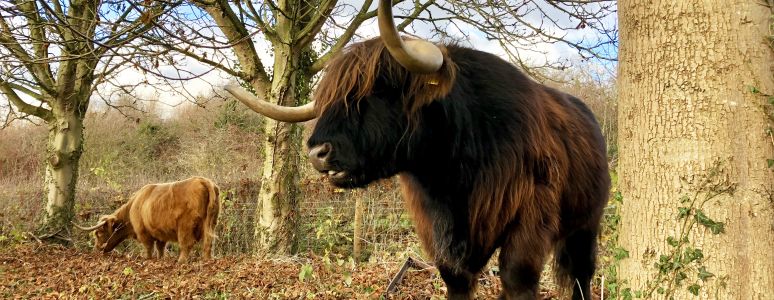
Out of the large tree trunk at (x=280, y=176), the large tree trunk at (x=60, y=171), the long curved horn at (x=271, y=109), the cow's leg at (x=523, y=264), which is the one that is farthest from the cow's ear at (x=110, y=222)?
the cow's leg at (x=523, y=264)

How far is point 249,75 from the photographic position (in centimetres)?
848

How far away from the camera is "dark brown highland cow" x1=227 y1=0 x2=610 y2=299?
3.49m

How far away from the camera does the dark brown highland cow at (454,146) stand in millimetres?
3486

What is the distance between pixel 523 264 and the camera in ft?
12.0

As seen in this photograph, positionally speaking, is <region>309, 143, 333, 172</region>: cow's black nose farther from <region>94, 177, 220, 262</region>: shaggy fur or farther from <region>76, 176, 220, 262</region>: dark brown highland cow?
<region>76, 176, 220, 262</region>: dark brown highland cow

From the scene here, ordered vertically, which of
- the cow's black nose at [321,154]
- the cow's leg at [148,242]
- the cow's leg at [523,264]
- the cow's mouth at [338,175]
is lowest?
the cow's leg at [148,242]

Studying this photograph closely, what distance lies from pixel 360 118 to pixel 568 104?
6.64 feet

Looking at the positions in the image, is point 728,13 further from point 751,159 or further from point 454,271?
point 454,271

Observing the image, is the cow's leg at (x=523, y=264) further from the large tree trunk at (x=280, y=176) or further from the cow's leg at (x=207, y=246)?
the cow's leg at (x=207, y=246)

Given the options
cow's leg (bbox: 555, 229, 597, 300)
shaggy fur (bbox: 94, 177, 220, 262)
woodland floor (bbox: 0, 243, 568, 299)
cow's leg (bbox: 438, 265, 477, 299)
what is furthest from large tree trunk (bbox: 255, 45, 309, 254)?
cow's leg (bbox: 438, 265, 477, 299)

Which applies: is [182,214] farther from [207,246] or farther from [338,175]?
[338,175]

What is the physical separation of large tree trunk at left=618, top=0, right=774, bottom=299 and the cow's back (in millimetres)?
8704

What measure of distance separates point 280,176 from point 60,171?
18.5 ft

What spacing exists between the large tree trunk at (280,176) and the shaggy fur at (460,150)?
4307mm
